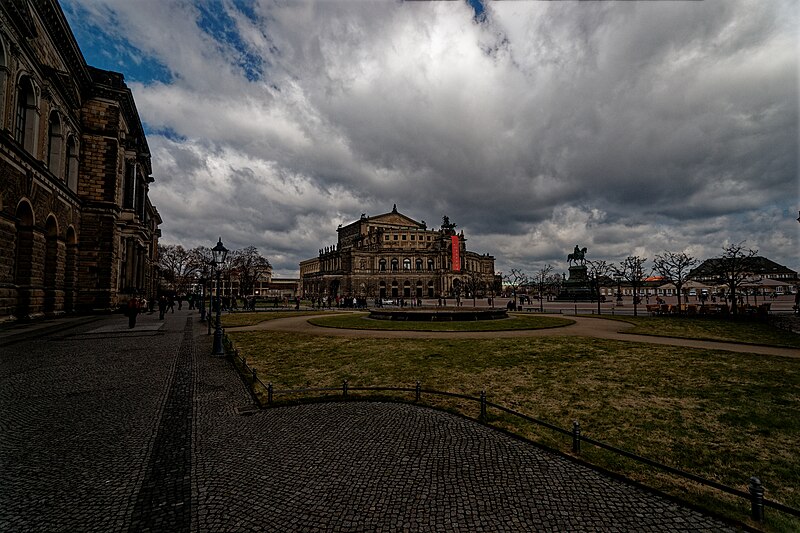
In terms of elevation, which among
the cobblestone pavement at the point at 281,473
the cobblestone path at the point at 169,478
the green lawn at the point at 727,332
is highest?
the green lawn at the point at 727,332

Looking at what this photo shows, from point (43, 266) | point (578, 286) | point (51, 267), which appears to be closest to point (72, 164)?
point (51, 267)

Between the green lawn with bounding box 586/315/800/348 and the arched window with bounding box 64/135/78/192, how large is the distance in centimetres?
3910

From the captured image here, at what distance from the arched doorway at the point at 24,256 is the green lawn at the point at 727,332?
3341cm

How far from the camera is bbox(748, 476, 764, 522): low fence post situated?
3685 mm

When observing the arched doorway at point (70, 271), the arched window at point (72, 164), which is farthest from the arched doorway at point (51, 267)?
the arched window at point (72, 164)

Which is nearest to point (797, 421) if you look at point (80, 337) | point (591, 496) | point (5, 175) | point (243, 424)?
point (591, 496)

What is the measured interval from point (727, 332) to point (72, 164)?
146 feet

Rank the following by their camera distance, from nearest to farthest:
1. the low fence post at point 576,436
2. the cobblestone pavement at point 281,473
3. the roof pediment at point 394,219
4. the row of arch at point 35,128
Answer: the cobblestone pavement at point 281,473
the low fence post at point 576,436
the row of arch at point 35,128
the roof pediment at point 394,219

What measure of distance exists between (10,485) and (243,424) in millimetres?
2981

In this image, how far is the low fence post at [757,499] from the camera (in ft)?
12.1

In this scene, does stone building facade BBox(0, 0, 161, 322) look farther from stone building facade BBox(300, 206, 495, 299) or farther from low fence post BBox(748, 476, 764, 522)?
stone building facade BBox(300, 206, 495, 299)

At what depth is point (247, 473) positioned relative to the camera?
4938 millimetres

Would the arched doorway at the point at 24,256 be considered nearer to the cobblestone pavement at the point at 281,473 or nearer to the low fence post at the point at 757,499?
the cobblestone pavement at the point at 281,473

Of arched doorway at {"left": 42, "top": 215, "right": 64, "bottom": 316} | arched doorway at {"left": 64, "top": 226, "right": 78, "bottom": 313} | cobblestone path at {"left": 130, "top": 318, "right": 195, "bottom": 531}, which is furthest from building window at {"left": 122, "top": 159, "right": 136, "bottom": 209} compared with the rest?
cobblestone path at {"left": 130, "top": 318, "right": 195, "bottom": 531}
